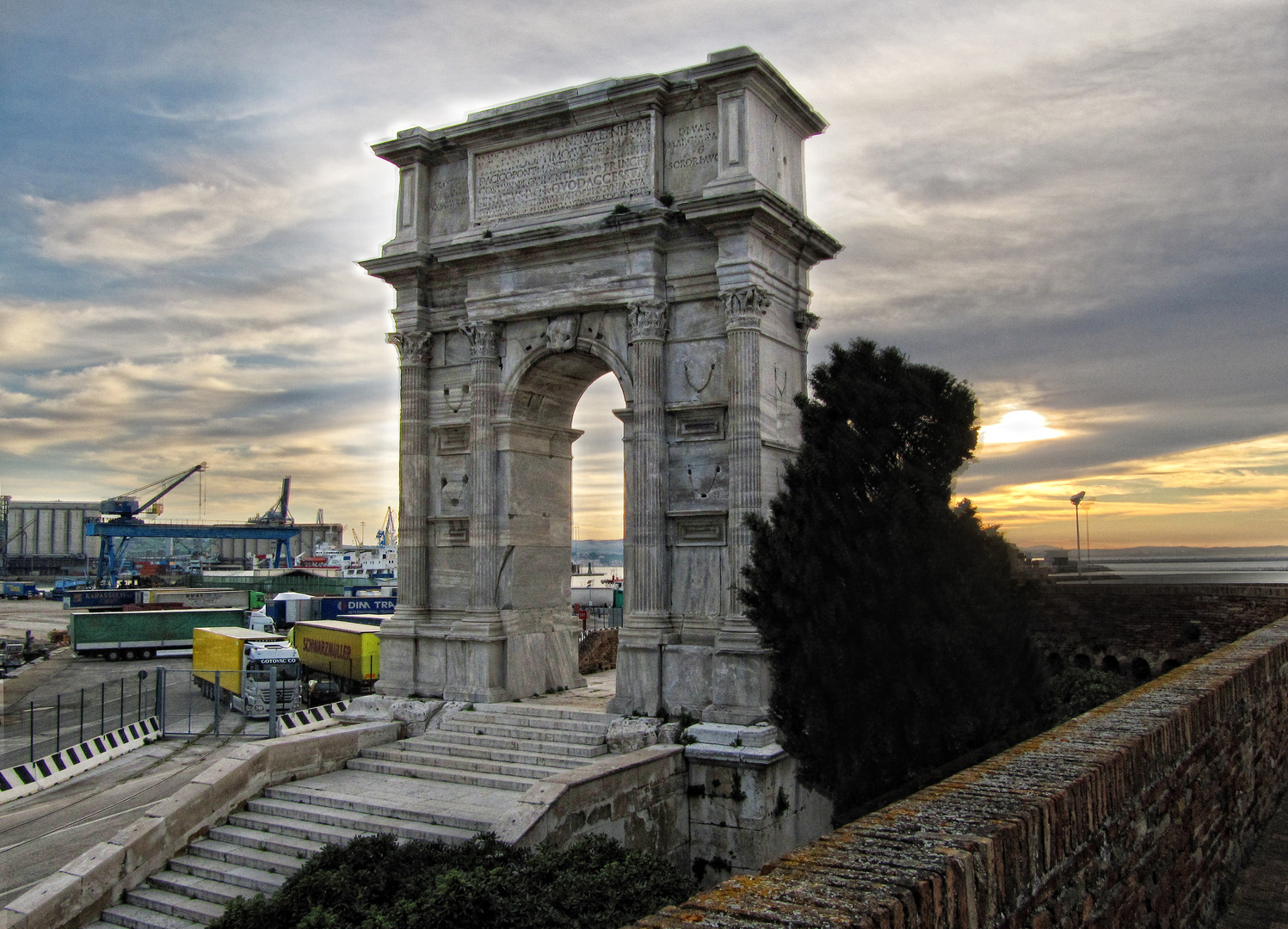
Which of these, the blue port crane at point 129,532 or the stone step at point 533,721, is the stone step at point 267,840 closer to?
the stone step at point 533,721

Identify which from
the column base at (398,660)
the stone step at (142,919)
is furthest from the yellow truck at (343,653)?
the stone step at (142,919)

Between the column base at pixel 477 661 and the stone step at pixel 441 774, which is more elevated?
the column base at pixel 477 661

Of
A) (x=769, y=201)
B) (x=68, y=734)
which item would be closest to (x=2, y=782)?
(x=68, y=734)

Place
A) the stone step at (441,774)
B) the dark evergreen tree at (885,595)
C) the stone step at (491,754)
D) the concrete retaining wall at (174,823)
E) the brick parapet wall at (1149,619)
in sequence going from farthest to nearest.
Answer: the brick parapet wall at (1149,619) → the stone step at (491,754) → the stone step at (441,774) → the dark evergreen tree at (885,595) → the concrete retaining wall at (174,823)

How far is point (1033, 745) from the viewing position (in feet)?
24.5

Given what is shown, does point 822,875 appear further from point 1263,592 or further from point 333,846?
point 1263,592

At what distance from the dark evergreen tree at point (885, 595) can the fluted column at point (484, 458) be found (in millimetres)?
6811

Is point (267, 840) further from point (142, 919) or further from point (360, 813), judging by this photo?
point (142, 919)

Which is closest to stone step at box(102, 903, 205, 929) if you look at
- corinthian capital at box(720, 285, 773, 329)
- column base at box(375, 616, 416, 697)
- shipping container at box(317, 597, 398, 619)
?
column base at box(375, 616, 416, 697)

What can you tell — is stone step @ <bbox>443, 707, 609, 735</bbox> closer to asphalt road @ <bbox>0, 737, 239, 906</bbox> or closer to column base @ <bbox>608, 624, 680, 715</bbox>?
column base @ <bbox>608, 624, 680, 715</bbox>

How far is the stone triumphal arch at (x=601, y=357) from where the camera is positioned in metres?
18.5

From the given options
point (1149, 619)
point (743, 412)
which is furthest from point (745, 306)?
point (1149, 619)

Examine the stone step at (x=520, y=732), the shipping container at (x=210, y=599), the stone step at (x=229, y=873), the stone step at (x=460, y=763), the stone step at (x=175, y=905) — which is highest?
the shipping container at (x=210, y=599)

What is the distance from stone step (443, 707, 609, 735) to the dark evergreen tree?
396cm
